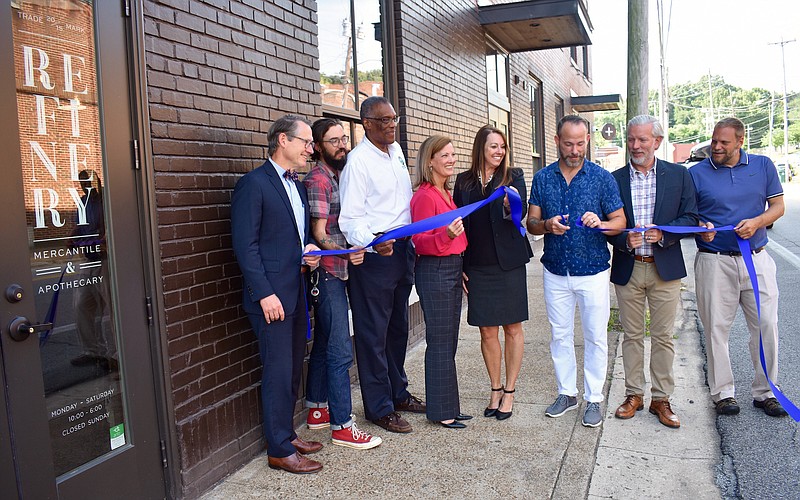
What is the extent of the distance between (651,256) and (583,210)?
1.89ft

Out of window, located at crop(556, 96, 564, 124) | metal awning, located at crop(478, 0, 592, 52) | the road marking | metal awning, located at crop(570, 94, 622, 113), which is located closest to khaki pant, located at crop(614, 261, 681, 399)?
metal awning, located at crop(478, 0, 592, 52)

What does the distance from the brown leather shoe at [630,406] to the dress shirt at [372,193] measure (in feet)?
6.64

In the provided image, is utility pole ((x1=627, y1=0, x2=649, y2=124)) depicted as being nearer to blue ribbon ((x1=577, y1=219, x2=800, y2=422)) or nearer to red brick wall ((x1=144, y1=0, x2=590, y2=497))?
blue ribbon ((x1=577, y1=219, x2=800, y2=422))

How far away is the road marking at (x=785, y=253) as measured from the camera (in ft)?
37.4

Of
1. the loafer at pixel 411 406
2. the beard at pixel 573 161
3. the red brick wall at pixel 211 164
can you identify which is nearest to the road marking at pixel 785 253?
the beard at pixel 573 161

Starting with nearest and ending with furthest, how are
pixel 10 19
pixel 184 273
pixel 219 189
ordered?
pixel 10 19, pixel 184 273, pixel 219 189

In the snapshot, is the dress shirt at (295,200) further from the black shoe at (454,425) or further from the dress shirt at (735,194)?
the dress shirt at (735,194)

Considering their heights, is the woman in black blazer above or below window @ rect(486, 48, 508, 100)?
below

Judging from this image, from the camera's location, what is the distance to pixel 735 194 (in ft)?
14.9

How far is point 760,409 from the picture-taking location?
15.5 ft

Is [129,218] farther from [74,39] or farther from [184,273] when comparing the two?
[74,39]

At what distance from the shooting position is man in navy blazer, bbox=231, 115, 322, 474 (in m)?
3.56

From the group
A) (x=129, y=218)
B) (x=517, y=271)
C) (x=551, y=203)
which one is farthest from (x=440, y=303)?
(x=129, y=218)

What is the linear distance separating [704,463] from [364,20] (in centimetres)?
484
